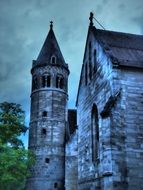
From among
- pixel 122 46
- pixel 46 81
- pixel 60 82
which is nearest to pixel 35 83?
pixel 46 81

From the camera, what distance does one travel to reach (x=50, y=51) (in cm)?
5291

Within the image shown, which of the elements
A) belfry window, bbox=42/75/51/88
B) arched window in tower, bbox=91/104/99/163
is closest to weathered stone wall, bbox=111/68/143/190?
arched window in tower, bbox=91/104/99/163

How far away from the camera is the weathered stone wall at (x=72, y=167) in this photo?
4266 centimetres

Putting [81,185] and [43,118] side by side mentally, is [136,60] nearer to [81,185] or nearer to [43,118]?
[81,185]

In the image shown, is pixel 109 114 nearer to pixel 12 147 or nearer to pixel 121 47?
pixel 121 47

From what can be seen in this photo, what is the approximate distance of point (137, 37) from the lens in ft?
92.8

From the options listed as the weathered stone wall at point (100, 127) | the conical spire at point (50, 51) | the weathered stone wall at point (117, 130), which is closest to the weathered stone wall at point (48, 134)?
the conical spire at point (50, 51)

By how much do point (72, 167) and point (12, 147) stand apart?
11.8m

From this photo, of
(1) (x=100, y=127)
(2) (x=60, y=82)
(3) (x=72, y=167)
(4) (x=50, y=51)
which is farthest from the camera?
(4) (x=50, y=51)

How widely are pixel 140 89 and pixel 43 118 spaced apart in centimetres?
2830

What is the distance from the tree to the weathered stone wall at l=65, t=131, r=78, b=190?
763cm

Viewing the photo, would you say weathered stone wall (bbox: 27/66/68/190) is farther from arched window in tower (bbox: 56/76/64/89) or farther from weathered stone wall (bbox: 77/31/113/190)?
weathered stone wall (bbox: 77/31/113/190)

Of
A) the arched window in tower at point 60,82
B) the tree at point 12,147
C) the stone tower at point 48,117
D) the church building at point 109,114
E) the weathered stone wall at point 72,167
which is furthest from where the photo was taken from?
Answer: the arched window in tower at point 60,82

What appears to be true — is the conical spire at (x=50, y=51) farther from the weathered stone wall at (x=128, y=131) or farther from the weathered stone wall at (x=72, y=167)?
the weathered stone wall at (x=128, y=131)
